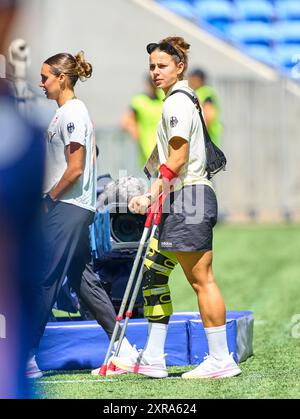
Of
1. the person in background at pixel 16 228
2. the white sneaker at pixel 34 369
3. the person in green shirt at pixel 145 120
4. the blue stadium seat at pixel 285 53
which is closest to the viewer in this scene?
the person in background at pixel 16 228

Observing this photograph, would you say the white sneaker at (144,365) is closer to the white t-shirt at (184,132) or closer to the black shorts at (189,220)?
the black shorts at (189,220)

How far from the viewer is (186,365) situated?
6484 millimetres

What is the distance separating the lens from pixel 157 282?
585cm

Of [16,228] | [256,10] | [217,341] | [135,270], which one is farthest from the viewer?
[256,10]

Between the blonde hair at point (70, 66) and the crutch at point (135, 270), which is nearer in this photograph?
the crutch at point (135, 270)

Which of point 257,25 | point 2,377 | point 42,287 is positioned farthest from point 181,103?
point 257,25

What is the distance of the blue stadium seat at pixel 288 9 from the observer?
2094 cm

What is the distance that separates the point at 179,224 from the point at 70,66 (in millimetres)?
1025

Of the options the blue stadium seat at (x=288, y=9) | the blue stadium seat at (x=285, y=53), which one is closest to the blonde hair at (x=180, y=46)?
the blue stadium seat at (x=285, y=53)

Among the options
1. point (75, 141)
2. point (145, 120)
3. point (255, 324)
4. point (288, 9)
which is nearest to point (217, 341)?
point (75, 141)

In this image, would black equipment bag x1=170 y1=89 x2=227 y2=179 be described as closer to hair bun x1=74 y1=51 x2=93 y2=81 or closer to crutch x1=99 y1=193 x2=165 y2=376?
crutch x1=99 y1=193 x2=165 y2=376

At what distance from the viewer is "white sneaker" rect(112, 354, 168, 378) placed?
5.82 meters

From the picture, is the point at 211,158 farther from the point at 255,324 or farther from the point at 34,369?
the point at 255,324
